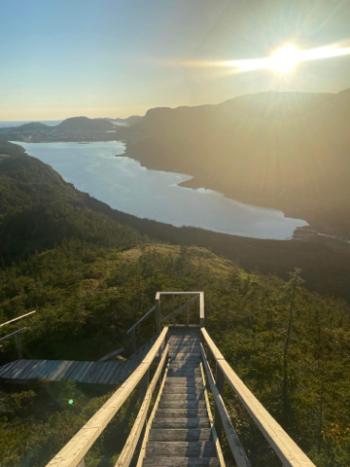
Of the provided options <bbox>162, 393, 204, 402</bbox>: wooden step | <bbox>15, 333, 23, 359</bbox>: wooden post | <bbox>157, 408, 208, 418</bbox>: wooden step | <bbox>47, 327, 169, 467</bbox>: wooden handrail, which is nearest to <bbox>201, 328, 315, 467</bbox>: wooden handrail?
<bbox>47, 327, 169, 467</bbox>: wooden handrail

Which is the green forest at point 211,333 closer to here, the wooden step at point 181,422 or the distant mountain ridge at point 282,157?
the wooden step at point 181,422

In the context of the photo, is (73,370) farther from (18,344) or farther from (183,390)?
(183,390)

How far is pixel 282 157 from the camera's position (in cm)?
13488

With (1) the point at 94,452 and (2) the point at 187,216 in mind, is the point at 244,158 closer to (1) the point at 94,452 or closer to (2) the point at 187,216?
(2) the point at 187,216

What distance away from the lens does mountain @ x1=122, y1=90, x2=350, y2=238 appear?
92500 millimetres

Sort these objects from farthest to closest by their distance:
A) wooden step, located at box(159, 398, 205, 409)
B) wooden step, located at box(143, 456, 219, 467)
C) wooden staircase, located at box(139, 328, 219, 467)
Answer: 1. wooden step, located at box(159, 398, 205, 409)
2. wooden staircase, located at box(139, 328, 219, 467)
3. wooden step, located at box(143, 456, 219, 467)

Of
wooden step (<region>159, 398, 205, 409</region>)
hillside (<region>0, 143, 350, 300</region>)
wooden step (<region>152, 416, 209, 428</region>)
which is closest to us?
wooden step (<region>152, 416, 209, 428</region>)

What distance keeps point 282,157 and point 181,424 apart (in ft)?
465

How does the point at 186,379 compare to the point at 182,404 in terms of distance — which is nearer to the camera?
the point at 182,404

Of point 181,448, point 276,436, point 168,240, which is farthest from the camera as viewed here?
point 168,240

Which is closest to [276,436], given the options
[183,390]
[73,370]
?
[183,390]

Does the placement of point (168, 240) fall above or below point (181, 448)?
above

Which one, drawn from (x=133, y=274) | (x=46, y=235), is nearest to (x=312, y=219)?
(x=46, y=235)

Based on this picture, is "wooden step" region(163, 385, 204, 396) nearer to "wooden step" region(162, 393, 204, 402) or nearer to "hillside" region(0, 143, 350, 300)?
"wooden step" region(162, 393, 204, 402)
